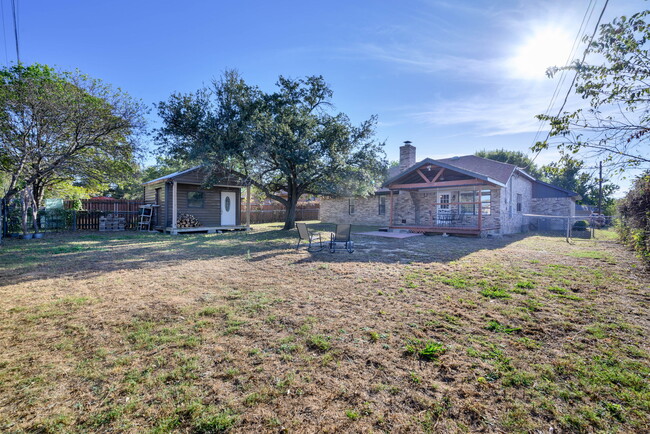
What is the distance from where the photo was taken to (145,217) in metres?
16.9

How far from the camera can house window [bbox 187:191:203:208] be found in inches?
638

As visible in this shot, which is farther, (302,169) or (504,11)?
(302,169)

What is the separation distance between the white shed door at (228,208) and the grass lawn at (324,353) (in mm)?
11716

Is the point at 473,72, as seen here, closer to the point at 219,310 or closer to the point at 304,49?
the point at 304,49

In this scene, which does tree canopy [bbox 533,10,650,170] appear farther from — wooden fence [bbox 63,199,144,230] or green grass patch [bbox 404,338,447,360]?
wooden fence [bbox 63,199,144,230]

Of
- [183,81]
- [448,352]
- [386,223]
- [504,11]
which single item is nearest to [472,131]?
[386,223]

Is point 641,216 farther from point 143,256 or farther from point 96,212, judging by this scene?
point 96,212

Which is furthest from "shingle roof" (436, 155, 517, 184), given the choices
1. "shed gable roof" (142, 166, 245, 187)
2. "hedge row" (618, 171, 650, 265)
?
"shed gable roof" (142, 166, 245, 187)

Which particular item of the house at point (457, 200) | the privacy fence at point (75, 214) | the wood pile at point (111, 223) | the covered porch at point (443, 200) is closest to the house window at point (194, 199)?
the privacy fence at point (75, 214)

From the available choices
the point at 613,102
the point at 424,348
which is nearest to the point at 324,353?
the point at 424,348

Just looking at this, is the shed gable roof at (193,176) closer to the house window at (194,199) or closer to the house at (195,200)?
the house at (195,200)

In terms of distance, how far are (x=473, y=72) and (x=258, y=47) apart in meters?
9.08

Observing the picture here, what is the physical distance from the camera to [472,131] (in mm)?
19906

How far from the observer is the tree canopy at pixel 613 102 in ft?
12.9
